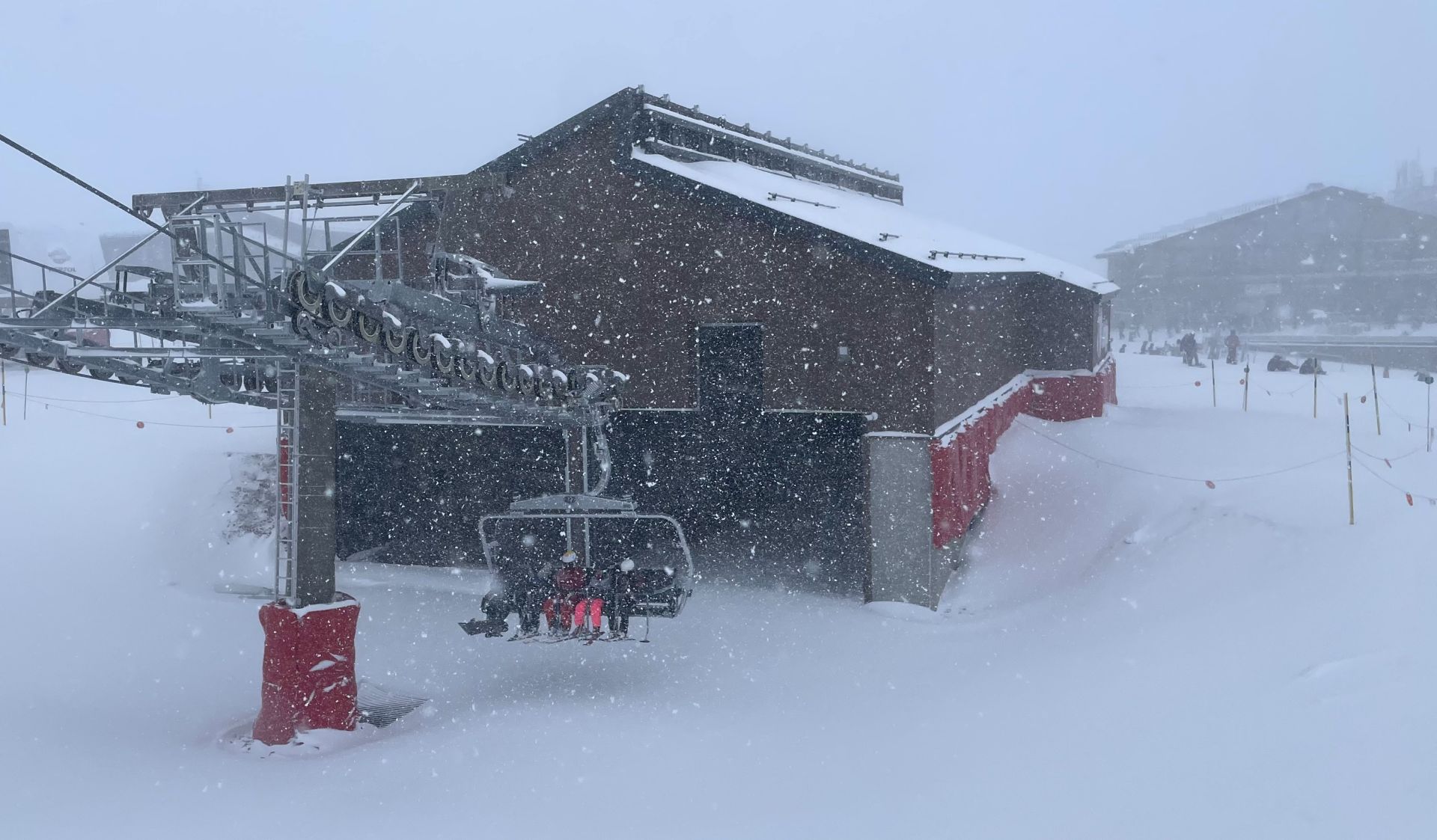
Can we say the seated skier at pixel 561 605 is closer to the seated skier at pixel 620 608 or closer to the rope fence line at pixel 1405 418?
the seated skier at pixel 620 608

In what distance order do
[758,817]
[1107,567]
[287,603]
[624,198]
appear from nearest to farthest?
[758,817] < [287,603] < [1107,567] < [624,198]

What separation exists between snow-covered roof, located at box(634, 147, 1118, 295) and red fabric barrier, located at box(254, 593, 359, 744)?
8.42 meters

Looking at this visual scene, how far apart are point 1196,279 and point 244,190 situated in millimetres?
53249

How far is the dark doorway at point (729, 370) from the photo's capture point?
1455cm

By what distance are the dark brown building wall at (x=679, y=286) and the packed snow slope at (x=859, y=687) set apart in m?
3.17

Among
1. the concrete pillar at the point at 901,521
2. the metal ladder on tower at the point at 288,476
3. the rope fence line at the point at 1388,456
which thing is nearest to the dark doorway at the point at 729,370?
the concrete pillar at the point at 901,521

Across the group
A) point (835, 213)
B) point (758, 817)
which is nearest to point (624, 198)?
point (835, 213)

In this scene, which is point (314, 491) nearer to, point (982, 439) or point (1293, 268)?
point (982, 439)

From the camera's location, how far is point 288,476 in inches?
343

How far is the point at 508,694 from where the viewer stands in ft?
32.6

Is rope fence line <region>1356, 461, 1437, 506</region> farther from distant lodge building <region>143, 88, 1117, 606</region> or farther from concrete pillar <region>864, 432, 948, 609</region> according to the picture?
concrete pillar <region>864, 432, 948, 609</region>

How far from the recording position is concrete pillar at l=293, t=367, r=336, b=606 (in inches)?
334

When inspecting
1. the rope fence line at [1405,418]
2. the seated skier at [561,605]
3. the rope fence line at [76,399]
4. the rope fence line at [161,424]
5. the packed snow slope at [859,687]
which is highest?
the rope fence line at [76,399]

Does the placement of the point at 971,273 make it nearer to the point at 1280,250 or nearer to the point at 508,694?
the point at 508,694
